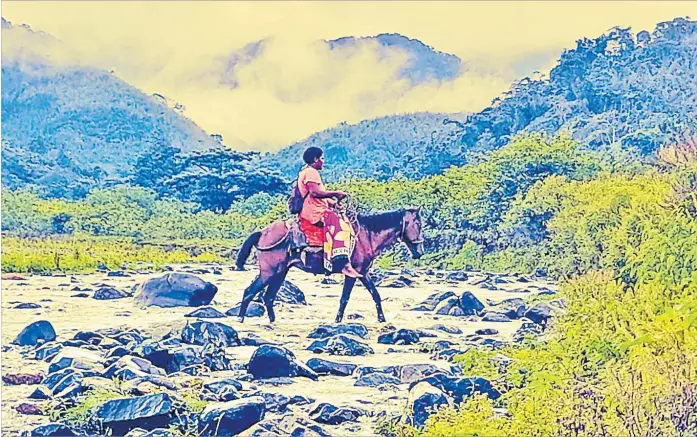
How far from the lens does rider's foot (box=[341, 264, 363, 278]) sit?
705 centimetres

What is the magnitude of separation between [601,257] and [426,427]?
11.3 ft

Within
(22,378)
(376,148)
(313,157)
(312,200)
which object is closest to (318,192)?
(312,200)

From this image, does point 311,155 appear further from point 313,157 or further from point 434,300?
point 434,300

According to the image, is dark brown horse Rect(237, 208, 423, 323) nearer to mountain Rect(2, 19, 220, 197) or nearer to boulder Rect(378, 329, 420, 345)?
boulder Rect(378, 329, 420, 345)

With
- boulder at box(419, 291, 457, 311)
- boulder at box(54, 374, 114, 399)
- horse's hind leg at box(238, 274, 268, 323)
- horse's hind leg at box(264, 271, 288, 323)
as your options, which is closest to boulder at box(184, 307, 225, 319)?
horse's hind leg at box(238, 274, 268, 323)

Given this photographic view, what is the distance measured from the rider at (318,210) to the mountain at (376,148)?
4.28 feet

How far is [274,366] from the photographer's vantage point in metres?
6.03

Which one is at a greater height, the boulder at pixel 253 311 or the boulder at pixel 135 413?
the boulder at pixel 253 311

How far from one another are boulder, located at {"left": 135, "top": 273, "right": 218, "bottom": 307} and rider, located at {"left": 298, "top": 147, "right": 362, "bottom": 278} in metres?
1.41

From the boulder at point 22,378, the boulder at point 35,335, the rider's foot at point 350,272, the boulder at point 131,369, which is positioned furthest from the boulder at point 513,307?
the boulder at point 22,378

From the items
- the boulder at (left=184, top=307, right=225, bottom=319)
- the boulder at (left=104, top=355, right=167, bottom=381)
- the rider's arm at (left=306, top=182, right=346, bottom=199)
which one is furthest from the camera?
the boulder at (left=184, top=307, right=225, bottom=319)

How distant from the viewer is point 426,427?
4.75 meters

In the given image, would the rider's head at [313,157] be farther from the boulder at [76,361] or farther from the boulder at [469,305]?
the boulder at [76,361]

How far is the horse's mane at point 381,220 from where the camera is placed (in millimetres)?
7152
